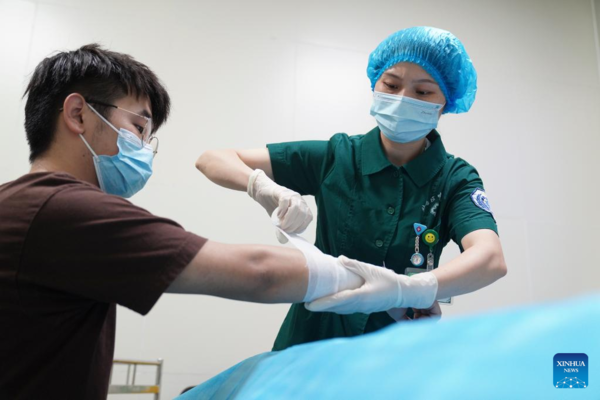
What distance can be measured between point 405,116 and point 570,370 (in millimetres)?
942

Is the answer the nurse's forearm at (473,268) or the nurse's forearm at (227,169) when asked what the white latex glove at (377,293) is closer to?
the nurse's forearm at (473,268)

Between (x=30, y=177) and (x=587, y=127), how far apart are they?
10.5 feet

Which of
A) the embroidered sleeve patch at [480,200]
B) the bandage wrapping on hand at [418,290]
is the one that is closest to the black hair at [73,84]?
the bandage wrapping on hand at [418,290]

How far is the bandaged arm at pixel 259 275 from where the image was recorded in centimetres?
78

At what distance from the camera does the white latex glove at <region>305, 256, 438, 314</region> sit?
94 cm

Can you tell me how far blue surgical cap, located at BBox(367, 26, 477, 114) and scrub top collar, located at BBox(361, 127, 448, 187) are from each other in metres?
0.15

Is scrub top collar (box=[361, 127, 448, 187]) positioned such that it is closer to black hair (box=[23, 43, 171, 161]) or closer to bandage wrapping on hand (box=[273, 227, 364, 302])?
bandage wrapping on hand (box=[273, 227, 364, 302])

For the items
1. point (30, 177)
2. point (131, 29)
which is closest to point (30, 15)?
point (131, 29)

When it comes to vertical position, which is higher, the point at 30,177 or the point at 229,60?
the point at 229,60

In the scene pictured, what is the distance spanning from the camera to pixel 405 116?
1.33m

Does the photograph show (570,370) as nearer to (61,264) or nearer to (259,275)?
(259,275)

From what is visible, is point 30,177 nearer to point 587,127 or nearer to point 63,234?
point 63,234

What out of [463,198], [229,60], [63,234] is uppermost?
[229,60]

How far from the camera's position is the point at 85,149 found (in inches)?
41.5
